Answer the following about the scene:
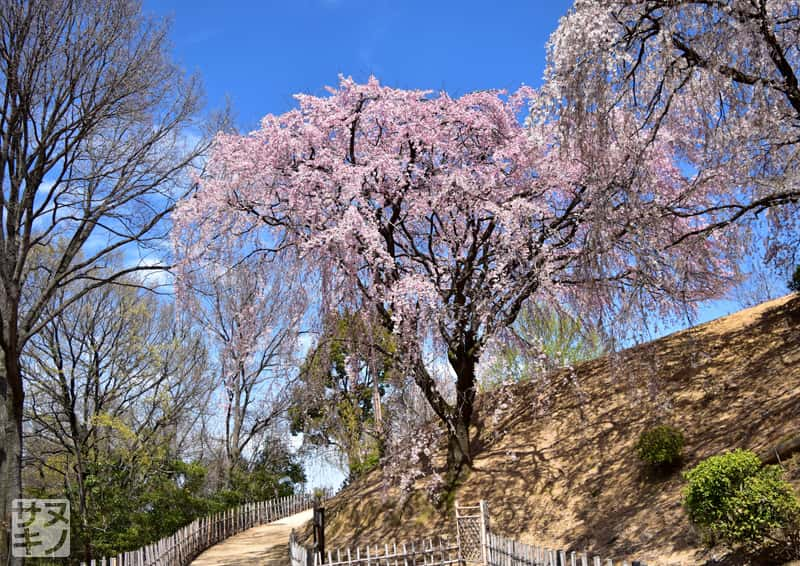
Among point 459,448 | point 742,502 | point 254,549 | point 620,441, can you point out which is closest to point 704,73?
point 742,502

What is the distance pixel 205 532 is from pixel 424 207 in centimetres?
1217

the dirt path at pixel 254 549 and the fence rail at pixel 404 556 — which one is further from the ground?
the fence rail at pixel 404 556

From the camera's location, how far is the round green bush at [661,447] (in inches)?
434

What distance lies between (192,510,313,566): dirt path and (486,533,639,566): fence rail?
262 inches

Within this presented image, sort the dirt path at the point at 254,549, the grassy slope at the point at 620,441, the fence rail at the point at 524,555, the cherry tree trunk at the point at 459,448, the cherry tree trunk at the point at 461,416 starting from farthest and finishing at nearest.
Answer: the dirt path at the point at 254,549, the cherry tree trunk at the point at 459,448, the cherry tree trunk at the point at 461,416, the grassy slope at the point at 620,441, the fence rail at the point at 524,555

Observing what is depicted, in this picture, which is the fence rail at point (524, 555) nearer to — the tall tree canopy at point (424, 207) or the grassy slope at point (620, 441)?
the grassy slope at point (620, 441)

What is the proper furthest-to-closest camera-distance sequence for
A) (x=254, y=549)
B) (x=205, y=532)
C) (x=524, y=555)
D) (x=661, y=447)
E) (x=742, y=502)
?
(x=205, y=532) → (x=254, y=549) → (x=661, y=447) → (x=524, y=555) → (x=742, y=502)

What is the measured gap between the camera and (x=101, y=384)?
70.9ft

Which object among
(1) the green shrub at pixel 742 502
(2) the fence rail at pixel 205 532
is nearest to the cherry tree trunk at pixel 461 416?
(1) the green shrub at pixel 742 502

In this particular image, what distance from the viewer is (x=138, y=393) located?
22078 mm

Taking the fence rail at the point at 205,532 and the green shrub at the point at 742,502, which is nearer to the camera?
the green shrub at the point at 742,502

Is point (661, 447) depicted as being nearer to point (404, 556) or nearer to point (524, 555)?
point (524, 555)

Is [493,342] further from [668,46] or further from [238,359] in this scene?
[668,46]

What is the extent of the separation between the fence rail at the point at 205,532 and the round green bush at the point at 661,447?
856 centimetres
